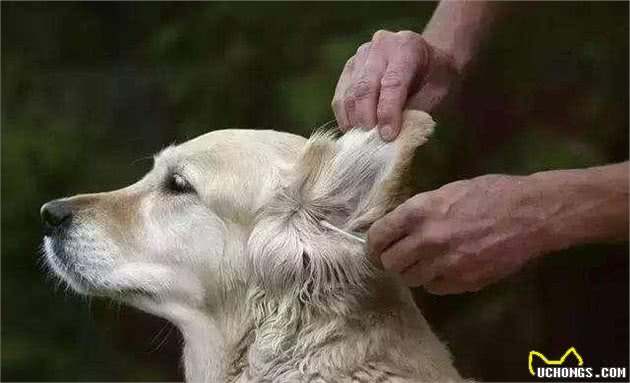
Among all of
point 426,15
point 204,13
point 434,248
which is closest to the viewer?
point 434,248

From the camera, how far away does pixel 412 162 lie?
2064 millimetres

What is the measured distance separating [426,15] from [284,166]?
1.58 m

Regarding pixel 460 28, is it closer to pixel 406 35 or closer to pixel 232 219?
pixel 406 35

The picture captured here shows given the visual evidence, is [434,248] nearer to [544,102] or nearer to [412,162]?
[412,162]

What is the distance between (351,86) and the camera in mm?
2404

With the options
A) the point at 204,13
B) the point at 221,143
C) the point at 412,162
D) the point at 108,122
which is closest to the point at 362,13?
the point at 204,13

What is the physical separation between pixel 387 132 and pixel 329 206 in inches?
8.4

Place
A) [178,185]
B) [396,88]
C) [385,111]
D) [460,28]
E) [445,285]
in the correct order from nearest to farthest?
[445,285]
[385,111]
[396,88]
[178,185]
[460,28]

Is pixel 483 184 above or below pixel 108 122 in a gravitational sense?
above

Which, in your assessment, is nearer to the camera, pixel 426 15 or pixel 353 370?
pixel 353 370

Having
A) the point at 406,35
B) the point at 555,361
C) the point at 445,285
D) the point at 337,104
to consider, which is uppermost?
the point at 406,35
